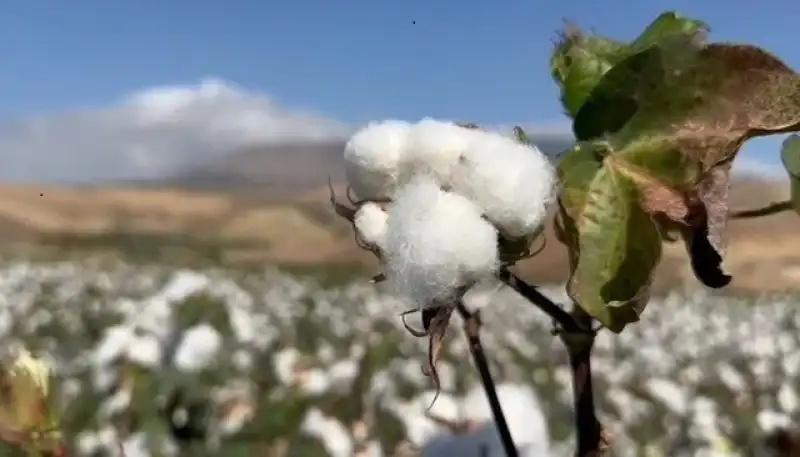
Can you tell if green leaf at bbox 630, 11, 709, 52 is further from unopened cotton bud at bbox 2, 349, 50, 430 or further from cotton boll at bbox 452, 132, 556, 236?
unopened cotton bud at bbox 2, 349, 50, 430

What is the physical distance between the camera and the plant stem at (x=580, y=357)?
0.39 metres

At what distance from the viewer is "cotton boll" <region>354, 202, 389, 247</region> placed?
0.36 meters

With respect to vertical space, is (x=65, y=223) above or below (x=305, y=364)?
below

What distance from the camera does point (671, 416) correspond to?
2.25m

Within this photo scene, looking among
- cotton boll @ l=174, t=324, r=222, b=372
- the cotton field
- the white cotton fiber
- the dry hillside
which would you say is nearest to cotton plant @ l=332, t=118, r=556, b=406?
the white cotton fiber

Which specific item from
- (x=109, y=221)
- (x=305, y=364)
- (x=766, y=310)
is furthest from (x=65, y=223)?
(x=305, y=364)

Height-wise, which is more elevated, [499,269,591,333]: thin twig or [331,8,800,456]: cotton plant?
[331,8,800,456]: cotton plant

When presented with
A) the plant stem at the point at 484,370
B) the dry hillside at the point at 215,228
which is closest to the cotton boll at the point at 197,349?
the plant stem at the point at 484,370

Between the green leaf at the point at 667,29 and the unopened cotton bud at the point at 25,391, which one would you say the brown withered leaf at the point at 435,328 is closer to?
the green leaf at the point at 667,29

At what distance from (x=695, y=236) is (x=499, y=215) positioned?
58mm

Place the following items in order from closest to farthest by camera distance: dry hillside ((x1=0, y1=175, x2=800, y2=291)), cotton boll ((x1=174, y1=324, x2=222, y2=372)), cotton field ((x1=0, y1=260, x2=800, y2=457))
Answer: cotton field ((x1=0, y1=260, x2=800, y2=457)) < cotton boll ((x1=174, y1=324, x2=222, y2=372)) < dry hillside ((x1=0, y1=175, x2=800, y2=291))

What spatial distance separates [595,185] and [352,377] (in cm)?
170

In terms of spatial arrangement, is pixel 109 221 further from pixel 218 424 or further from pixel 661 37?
pixel 661 37

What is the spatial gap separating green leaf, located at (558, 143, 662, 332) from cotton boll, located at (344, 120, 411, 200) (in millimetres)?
51
